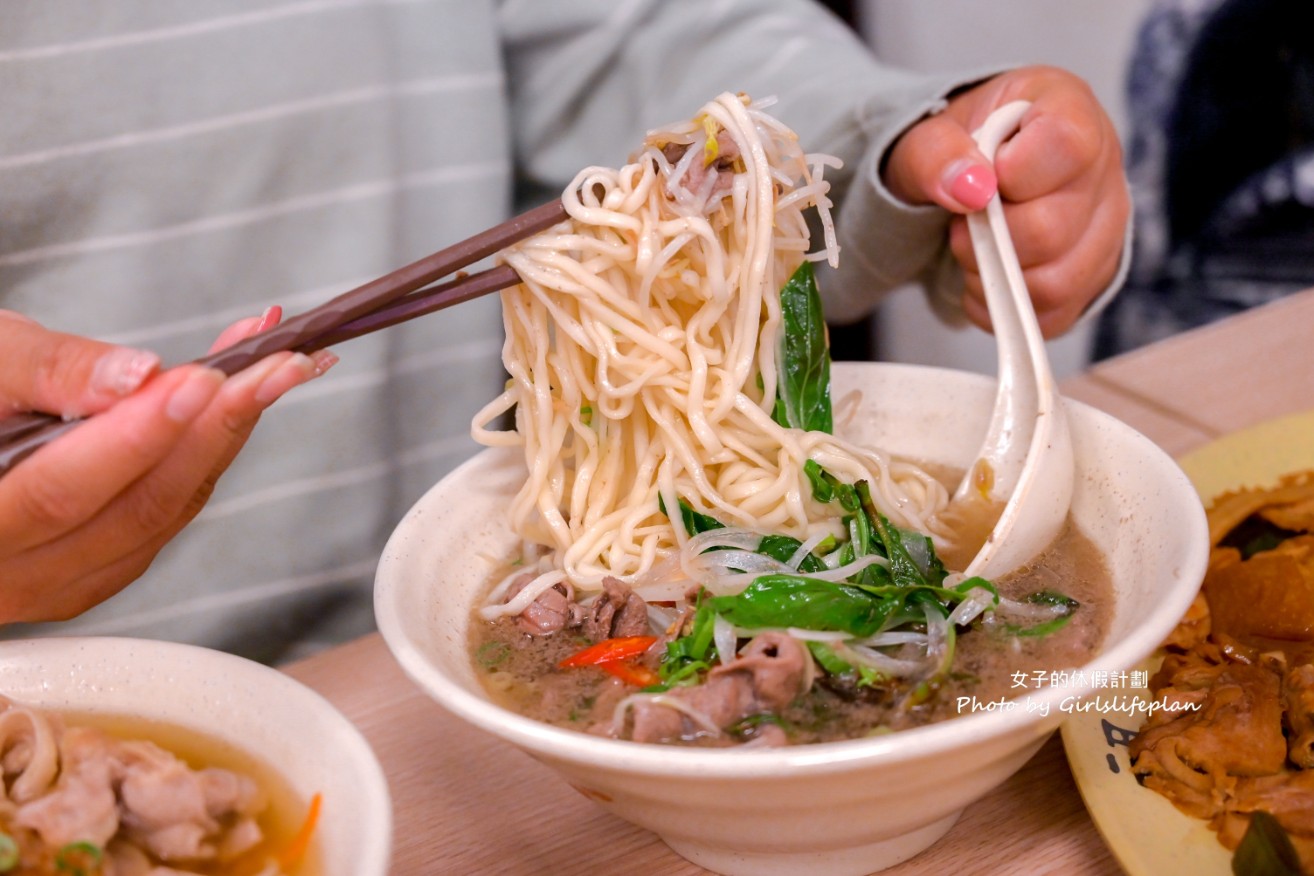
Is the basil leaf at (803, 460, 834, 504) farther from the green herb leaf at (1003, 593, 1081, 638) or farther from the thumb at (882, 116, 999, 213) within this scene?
the thumb at (882, 116, 999, 213)

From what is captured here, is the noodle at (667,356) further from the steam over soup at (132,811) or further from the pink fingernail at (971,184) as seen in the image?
the steam over soup at (132,811)

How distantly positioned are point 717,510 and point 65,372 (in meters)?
0.85

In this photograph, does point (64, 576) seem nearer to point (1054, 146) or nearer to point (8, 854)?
point (8, 854)

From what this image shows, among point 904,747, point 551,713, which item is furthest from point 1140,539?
point 551,713

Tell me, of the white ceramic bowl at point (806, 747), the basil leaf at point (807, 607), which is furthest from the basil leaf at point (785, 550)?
the white ceramic bowl at point (806, 747)

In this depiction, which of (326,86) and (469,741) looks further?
(326,86)

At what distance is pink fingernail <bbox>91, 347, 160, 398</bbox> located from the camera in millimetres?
1080

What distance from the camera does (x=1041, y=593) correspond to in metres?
1.37

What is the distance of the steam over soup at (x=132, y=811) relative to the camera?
37.4 inches

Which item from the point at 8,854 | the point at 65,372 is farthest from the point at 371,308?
the point at 8,854

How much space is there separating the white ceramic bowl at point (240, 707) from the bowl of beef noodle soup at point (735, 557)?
0.41 feet

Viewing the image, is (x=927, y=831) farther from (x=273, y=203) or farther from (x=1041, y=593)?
(x=273, y=203)

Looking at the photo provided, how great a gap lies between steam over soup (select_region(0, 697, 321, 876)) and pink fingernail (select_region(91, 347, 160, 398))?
1.13 feet

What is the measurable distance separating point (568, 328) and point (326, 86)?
1202 millimetres
